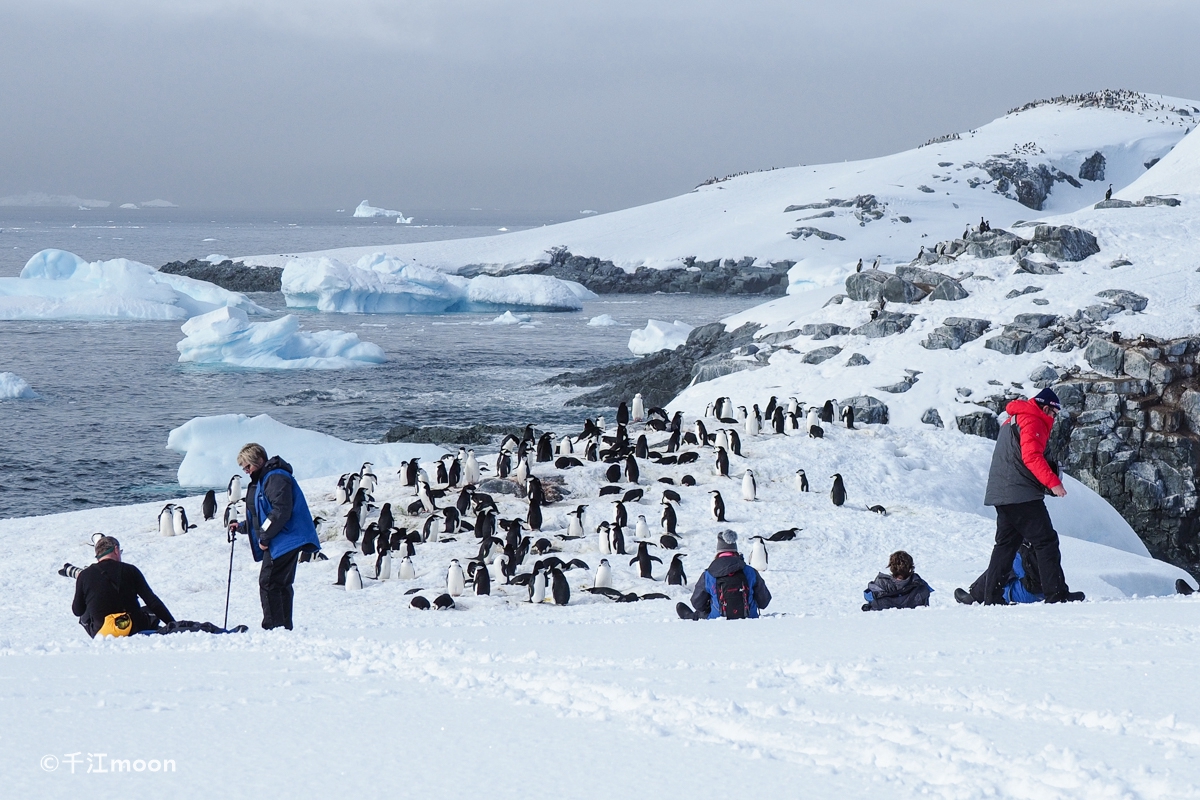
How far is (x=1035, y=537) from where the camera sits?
6938 mm

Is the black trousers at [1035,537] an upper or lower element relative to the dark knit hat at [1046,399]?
lower

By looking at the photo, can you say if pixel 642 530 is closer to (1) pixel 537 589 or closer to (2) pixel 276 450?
(1) pixel 537 589

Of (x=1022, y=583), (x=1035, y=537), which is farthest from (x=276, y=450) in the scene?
(x=1035, y=537)

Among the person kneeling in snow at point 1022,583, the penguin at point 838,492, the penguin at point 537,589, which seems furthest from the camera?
the penguin at point 838,492

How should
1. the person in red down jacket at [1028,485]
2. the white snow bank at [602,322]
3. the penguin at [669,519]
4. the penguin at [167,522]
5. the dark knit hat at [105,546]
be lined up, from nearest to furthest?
1. the dark knit hat at [105,546]
2. the person in red down jacket at [1028,485]
3. the penguin at [669,519]
4. the penguin at [167,522]
5. the white snow bank at [602,322]

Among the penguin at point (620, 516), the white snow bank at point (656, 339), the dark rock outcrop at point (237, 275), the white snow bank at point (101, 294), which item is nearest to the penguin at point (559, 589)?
the penguin at point (620, 516)

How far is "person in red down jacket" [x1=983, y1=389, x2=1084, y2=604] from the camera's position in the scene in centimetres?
672

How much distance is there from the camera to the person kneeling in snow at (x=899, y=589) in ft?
23.9

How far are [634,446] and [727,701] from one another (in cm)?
1192

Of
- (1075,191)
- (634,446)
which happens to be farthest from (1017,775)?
(1075,191)

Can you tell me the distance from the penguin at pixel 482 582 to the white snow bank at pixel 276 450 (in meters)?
9.39

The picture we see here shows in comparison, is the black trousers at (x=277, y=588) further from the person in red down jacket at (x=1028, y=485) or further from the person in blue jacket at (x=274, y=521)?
the person in red down jacket at (x=1028, y=485)

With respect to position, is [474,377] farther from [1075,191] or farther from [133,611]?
[1075,191]

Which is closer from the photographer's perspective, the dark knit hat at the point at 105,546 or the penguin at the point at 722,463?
the dark knit hat at the point at 105,546
